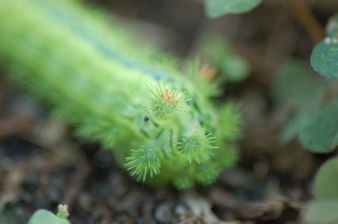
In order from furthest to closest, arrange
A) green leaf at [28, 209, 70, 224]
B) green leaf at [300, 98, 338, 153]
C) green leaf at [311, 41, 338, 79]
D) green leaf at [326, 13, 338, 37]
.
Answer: green leaf at [326, 13, 338, 37]
green leaf at [300, 98, 338, 153]
green leaf at [311, 41, 338, 79]
green leaf at [28, 209, 70, 224]

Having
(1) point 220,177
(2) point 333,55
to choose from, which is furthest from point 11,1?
(2) point 333,55

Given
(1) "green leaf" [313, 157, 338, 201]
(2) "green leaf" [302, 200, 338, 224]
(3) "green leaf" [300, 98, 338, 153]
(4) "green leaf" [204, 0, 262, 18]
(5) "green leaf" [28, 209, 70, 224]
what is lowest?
(5) "green leaf" [28, 209, 70, 224]

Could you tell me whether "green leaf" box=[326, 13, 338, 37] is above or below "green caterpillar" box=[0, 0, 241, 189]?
above

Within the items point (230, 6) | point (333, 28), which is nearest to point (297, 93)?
point (333, 28)

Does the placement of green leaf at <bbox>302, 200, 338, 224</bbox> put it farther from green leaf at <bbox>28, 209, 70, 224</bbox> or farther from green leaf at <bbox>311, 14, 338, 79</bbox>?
green leaf at <bbox>28, 209, 70, 224</bbox>

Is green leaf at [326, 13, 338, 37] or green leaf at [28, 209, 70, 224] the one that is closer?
green leaf at [28, 209, 70, 224]

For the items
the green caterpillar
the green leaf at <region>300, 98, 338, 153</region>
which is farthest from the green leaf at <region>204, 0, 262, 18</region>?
the green leaf at <region>300, 98, 338, 153</region>
